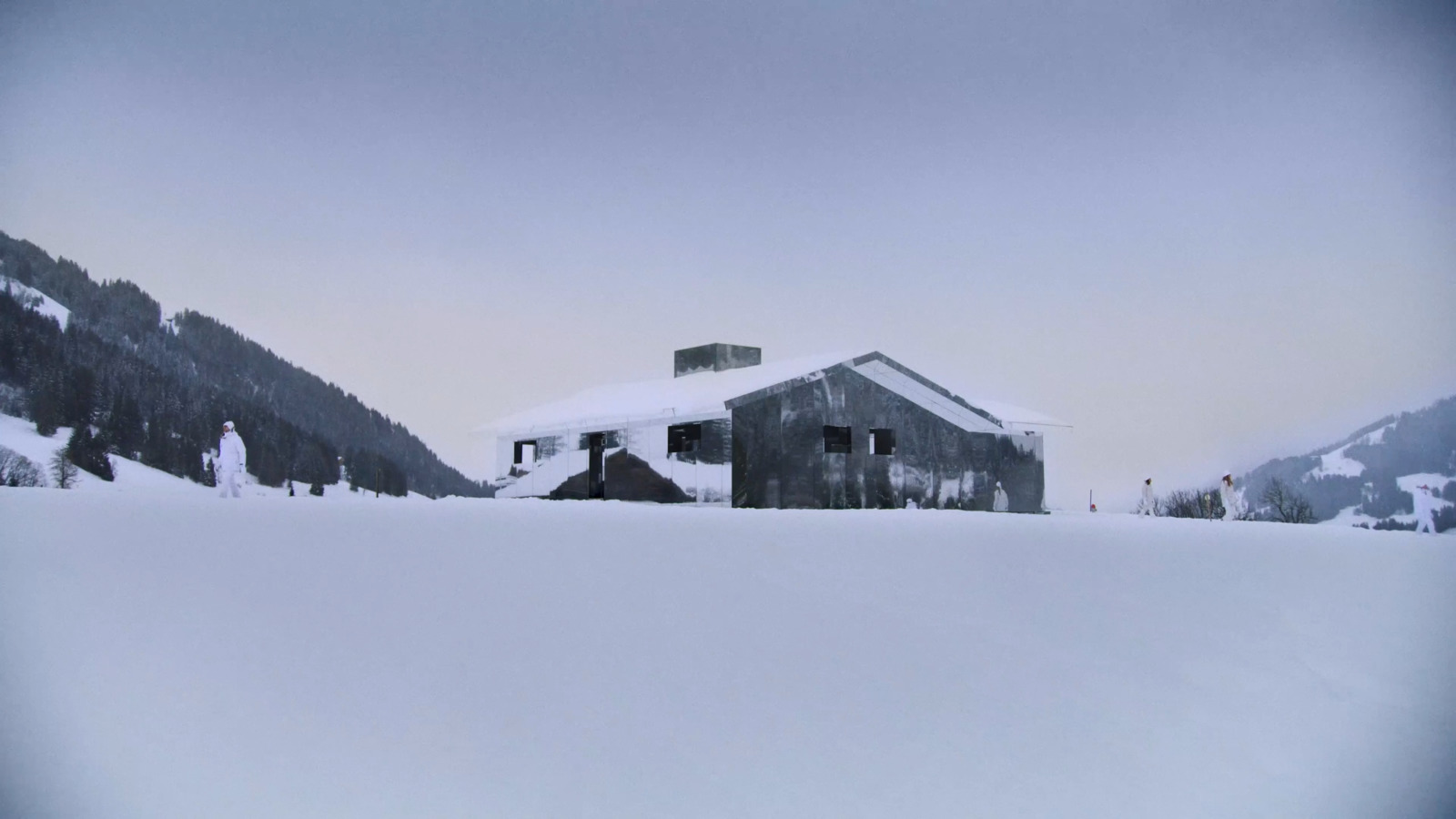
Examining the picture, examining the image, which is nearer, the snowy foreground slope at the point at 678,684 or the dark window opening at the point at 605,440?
the snowy foreground slope at the point at 678,684

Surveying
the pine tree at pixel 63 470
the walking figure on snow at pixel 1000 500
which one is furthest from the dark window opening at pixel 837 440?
the pine tree at pixel 63 470

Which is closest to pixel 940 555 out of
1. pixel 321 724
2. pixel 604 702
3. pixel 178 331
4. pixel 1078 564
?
pixel 1078 564

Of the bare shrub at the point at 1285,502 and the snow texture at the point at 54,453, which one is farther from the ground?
the snow texture at the point at 54,453

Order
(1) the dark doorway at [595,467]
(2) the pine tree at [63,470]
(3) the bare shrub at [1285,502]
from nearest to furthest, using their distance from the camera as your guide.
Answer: (1) the dark doorway at [595,467], (3) the bare shrub at [1285,502], (2) the pine tree at [63,470]

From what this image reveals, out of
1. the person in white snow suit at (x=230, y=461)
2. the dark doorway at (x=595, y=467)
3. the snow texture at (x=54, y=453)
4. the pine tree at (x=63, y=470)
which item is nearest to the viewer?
the person in white snow suit at (x=230, y=461)

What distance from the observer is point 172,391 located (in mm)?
67312

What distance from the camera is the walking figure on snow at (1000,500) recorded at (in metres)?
25.3

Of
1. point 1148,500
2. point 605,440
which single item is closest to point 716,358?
point 605,440

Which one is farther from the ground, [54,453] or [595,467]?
[54,453]

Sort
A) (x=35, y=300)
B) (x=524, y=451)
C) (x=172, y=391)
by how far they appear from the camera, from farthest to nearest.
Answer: (x=35, y=300), (x=172, y=391), (x=524, y=451)

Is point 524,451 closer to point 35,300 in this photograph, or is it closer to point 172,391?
point 172,391

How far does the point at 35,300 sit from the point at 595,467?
6264 centimetres

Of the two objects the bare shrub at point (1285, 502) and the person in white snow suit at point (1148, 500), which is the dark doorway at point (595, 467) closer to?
the person in white snow suit at point (1148, 500)

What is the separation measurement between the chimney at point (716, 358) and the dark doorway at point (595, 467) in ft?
15.5
